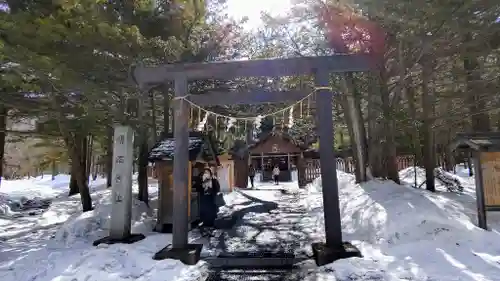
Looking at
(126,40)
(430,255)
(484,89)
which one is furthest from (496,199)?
(126,40)

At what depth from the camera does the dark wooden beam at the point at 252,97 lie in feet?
23.1

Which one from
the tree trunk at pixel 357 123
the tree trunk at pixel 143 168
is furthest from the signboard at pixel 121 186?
the tree trunk at pixel 357 123

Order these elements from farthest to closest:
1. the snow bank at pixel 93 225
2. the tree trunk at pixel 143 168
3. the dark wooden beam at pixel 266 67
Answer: the tree trunk at pixel 143 168 → the snow bank at pixel 93 225 → the dark wooden beam at pixel 266 67

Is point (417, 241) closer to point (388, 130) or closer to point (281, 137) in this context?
point (388, 130)

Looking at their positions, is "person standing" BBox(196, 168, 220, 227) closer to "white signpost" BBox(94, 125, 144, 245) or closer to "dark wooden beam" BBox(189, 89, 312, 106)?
"white signpost" BBox(94, 125, 144, 245)

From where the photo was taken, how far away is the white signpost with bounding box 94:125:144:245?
7820mm

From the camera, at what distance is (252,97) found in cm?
712

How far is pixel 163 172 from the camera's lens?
402 inches

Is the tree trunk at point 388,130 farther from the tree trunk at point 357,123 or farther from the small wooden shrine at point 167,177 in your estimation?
the small wooden shrine at point 167,177

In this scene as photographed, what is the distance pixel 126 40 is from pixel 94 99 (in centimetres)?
277

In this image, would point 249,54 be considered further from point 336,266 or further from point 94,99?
point 336,266

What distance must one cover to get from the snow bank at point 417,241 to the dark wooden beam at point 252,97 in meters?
3.43

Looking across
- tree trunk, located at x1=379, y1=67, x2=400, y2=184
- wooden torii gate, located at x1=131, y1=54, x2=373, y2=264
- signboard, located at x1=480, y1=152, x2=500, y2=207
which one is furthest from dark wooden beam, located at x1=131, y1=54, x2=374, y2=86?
tree trunk, located at x1=379, y1=67, x2=400, y2=184

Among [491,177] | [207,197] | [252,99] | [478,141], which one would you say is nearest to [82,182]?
[207,197]
